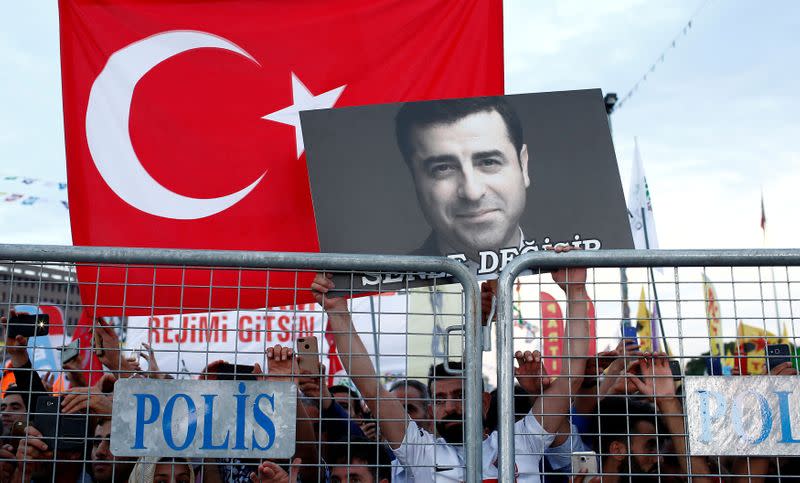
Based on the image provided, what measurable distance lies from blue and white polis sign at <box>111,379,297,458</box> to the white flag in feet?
23.0

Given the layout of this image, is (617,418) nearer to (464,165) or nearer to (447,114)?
(464,165)

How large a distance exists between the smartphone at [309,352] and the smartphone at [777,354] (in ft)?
4.79

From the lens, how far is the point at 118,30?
13.5 ft

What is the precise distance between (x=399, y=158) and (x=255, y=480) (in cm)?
142

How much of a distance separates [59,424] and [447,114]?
1.95m

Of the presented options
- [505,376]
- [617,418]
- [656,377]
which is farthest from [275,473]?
[617,418]

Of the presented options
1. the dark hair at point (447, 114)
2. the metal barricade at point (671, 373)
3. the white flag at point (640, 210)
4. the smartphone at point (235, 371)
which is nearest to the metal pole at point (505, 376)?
the metal barricade at point (671, 373)

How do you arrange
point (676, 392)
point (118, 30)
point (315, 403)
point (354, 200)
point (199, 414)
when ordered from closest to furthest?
point (199, 414) → point (676, 392) → point (315, 403) → point (354, 200) → point (118, 30)

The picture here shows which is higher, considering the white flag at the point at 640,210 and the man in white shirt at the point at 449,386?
the white flag at the point at 640,210

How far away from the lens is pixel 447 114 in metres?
3.42

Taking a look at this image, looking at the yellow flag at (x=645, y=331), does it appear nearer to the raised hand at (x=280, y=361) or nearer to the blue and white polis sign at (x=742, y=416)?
the blue and white polis sign at (x=742, y=416)

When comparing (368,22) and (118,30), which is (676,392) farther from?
(118,30)

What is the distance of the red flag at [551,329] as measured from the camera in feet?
8.00

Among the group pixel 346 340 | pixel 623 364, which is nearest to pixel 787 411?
pixel 623 364
